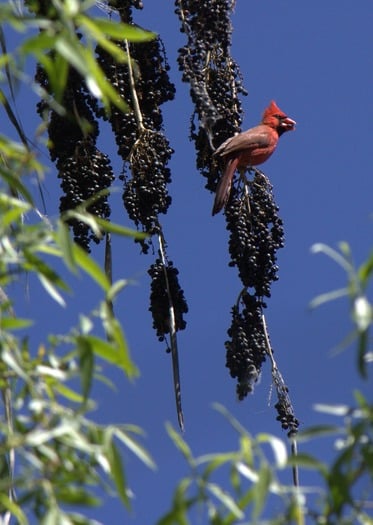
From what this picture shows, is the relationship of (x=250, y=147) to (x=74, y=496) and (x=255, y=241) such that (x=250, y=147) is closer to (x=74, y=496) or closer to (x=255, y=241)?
(x=255, y=241)

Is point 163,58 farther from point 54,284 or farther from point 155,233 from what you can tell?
point 54,284

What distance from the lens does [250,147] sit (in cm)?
362

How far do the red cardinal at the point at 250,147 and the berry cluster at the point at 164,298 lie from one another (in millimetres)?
295

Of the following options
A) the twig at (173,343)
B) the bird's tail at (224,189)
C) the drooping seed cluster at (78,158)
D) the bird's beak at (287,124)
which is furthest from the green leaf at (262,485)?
the bird's beak at (287,124)

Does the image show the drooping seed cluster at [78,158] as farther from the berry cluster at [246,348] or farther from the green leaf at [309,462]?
the green leaf at [309,462]

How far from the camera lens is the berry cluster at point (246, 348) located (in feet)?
9.62

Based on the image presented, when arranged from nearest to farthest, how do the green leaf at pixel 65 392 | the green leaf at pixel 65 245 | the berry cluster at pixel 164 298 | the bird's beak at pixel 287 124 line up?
the green leaf at pixel 65 245 < the green leaf at pixel 65 392 < the berry cluster at pixel 164 298 < the bird's beak at pixel 287 124

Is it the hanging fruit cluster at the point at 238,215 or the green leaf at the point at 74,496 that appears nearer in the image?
the green leaf at the point at 74,496

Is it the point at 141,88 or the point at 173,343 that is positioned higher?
the point at 141,88

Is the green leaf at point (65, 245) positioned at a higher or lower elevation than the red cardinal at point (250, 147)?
lower

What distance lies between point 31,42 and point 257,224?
1699mm

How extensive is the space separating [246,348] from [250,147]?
2.60 feet

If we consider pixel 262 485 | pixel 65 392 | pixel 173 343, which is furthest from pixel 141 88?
pixel 262 485

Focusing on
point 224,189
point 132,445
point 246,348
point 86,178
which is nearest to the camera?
point 132,445
